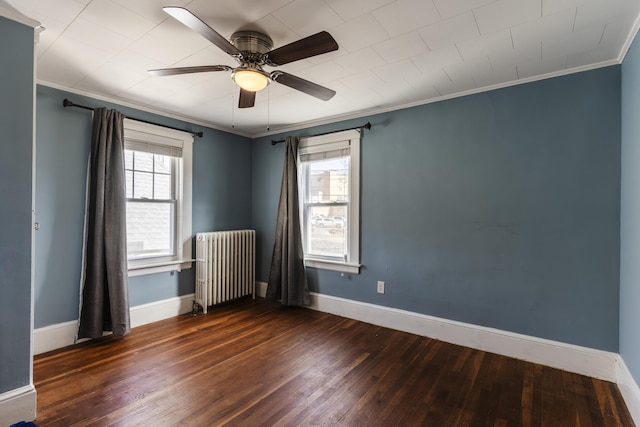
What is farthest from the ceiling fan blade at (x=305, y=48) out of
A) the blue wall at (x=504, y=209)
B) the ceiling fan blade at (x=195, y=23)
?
the blue wall at (x=504, y=209)

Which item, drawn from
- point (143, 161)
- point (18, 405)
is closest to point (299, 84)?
point (143, 161)

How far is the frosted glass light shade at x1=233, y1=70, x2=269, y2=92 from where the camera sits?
195 cm

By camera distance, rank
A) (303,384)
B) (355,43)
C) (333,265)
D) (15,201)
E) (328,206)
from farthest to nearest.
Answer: (328,206) < (333,265) < (303,384) < (355,43) < (15,201)

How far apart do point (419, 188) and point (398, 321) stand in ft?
4.61

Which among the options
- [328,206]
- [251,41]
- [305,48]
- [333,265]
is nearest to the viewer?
[305,48]

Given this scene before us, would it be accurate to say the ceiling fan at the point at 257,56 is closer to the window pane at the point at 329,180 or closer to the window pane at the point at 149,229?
the window pane at the point at 329,180

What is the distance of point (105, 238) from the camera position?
2.89m

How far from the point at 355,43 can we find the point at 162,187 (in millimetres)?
2706

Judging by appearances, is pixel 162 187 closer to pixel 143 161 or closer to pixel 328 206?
pixel 143 161

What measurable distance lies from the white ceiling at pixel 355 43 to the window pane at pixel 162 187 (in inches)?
35.4

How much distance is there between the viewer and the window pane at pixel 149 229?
3307 millimetres

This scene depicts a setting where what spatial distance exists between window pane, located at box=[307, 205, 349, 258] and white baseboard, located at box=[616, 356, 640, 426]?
244 centimetres

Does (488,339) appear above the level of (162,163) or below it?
below

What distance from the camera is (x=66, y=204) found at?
2.81 meters
